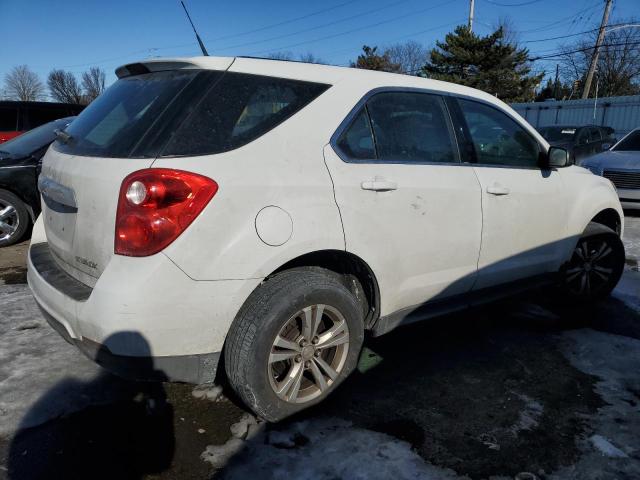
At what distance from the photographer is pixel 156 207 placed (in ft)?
6.85

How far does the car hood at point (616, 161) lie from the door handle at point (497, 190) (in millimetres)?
6584

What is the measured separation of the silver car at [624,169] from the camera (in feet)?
27.8

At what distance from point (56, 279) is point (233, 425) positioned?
3.71ft

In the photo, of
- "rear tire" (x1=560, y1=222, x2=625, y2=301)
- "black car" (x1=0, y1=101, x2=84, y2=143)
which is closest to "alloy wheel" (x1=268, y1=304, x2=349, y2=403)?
"rear tire" (x1=560, y1=222, x2=625, y2=301)

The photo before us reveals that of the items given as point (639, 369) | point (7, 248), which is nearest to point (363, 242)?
point (639, 369)

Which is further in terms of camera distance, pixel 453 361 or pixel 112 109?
pixel 453 361

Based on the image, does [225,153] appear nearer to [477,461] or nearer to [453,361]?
[477,461]

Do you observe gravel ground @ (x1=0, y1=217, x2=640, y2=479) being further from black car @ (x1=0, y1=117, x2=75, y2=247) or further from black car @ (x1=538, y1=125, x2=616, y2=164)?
black car @ (x1=538, y1=125, x2=616, y2=164)

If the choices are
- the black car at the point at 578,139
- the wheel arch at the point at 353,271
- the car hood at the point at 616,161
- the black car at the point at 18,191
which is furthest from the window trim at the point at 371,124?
the black car at the point at 578,139

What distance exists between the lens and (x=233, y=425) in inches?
101

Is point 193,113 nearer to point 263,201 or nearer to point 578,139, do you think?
point 263,201

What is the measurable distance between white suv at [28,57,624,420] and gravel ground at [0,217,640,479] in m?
0.27

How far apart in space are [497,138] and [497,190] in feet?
1.49

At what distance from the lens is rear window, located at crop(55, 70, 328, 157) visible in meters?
2.22
